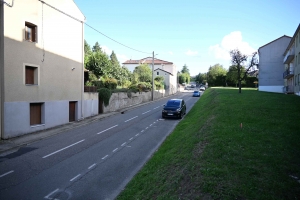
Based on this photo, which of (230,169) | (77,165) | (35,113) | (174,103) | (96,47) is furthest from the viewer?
(96,47)

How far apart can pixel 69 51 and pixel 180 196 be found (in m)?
16.8

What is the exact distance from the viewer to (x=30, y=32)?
1508 cm

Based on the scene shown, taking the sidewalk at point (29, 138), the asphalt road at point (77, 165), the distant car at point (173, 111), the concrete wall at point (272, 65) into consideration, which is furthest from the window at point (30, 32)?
the concrete wall at point (272, 65)

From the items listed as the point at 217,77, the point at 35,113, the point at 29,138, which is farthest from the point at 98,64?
the point at 217,77

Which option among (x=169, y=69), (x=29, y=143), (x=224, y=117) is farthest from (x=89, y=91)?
(x=169, y=69)

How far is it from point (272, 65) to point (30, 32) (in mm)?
Answer: 43542

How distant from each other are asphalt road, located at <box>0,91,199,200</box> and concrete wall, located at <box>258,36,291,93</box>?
3745cm

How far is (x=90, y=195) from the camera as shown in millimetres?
6422

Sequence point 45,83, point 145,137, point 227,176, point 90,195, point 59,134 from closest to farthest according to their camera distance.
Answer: point 227,176 < point 90,195 < point 145,137 < point 59,134 < point 45,83

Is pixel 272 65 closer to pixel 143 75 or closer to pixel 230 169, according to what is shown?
pixel 143 75

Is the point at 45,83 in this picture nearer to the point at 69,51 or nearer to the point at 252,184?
the point at 69,51

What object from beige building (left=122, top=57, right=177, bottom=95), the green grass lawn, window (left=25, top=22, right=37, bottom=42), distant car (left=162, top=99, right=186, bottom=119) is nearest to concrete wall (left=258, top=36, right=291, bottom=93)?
beige building (left=122, top=57, right=177, bottom=95)

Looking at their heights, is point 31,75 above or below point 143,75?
below

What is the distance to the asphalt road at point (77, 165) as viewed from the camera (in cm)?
665
